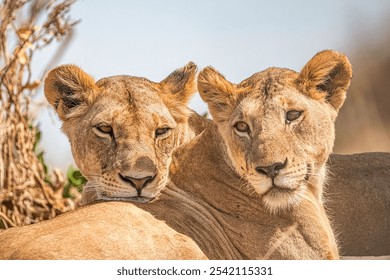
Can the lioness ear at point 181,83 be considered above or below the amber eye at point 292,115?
above

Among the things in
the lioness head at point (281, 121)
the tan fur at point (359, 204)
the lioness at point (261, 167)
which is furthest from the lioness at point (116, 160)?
the tan fur at point (359, 204)

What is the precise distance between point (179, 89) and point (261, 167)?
899mm

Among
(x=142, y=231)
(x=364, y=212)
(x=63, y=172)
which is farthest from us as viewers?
(x=63, y=172)

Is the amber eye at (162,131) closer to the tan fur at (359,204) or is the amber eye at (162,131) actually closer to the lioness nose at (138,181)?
the lioness nose at (138,181)

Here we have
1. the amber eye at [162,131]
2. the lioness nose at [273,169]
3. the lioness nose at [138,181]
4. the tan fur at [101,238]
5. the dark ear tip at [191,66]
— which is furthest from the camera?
the dark ear tip at [191,66]

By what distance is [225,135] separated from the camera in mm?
4945

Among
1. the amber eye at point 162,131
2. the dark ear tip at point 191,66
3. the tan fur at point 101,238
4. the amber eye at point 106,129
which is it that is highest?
the dark ear tip at point 191,66

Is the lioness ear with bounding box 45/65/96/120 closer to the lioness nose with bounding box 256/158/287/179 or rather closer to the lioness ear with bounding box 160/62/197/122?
the lioness ear with bounding box 160/62/197/122

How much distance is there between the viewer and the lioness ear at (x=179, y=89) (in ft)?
16.9

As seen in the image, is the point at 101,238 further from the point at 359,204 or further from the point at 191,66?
the point at 359,204

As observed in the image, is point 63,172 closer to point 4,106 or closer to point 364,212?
point 4,106

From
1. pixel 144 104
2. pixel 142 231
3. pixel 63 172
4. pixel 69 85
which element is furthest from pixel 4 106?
pixel 142 231
